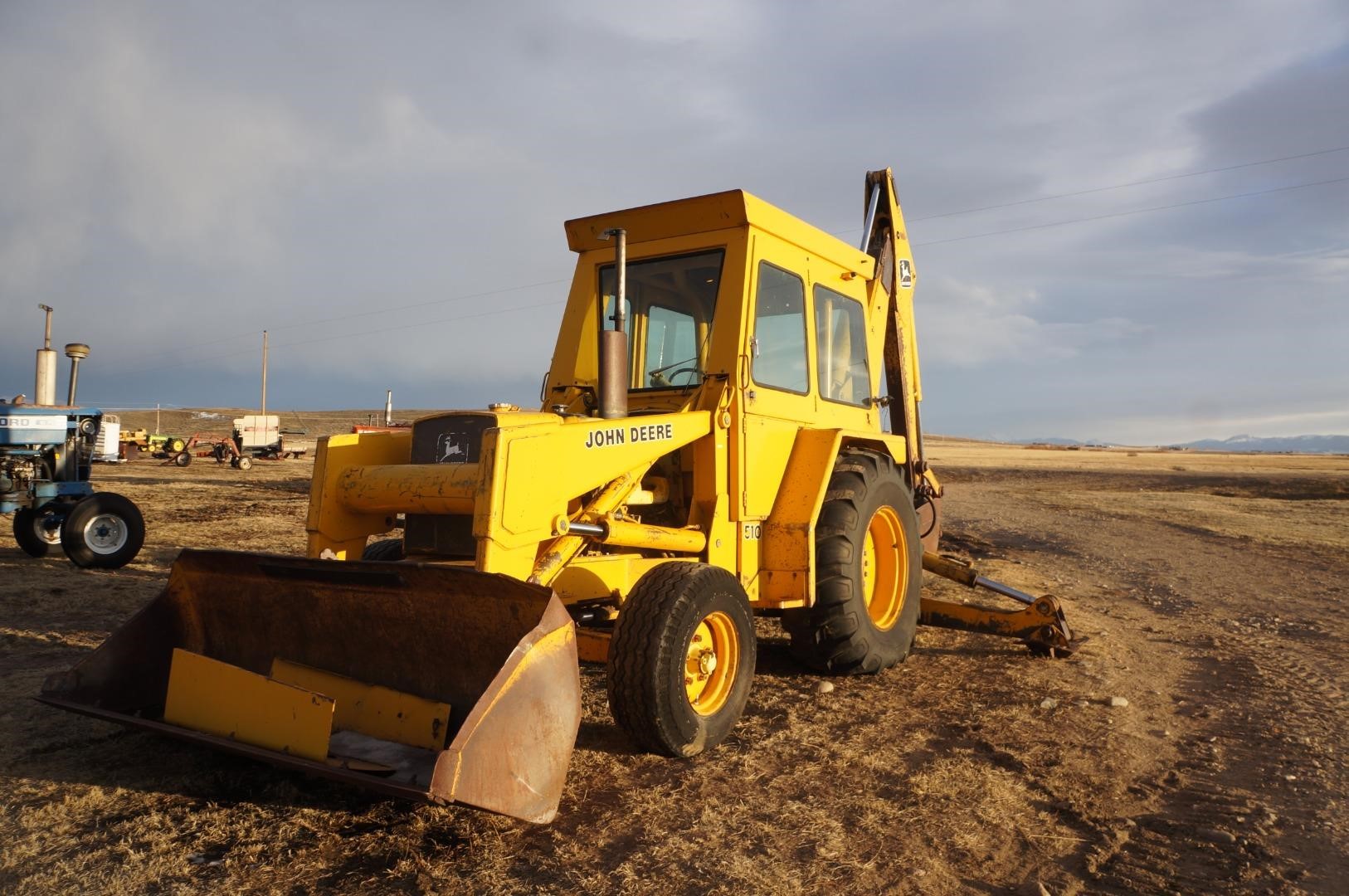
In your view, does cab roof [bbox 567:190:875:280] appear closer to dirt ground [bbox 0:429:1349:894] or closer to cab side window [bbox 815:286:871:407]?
cab side window [bbox 815:286:871:407]

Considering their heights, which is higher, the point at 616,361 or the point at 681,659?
the point at 616,361

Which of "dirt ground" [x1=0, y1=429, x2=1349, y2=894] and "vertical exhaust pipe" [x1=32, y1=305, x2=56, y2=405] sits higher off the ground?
"vertical exhaust pipe" [x1=32, y1=305, x2=56, y2=405]

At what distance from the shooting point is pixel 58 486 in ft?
36.2

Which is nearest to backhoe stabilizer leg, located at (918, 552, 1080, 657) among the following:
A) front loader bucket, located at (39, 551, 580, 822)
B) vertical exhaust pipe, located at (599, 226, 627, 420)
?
vertical exhaust pipe, located at (599, 226, 627, 420)

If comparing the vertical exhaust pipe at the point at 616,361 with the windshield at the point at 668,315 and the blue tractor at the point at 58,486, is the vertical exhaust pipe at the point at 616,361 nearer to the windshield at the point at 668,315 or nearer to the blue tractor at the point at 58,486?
the windshield at the point at 668,315

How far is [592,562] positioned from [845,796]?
1563 millimetres

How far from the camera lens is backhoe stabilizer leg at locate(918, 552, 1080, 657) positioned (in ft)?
21.8

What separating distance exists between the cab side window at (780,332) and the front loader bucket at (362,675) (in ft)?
7.69

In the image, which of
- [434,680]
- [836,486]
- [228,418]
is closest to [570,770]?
[434,680]

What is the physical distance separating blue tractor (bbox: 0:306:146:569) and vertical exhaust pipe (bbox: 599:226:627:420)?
7.89 m

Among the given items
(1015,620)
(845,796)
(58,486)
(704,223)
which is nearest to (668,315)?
Result: (704,223)

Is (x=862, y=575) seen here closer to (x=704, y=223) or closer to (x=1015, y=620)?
(x=1015, y=620)

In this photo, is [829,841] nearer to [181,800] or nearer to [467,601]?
[467,601]

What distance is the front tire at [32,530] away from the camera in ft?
36.2
